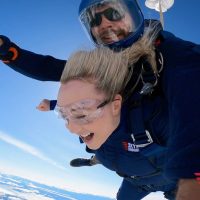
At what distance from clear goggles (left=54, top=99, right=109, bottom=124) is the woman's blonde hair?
0.08 metres

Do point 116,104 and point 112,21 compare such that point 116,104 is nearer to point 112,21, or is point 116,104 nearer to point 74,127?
point 74,127

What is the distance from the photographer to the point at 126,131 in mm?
1936

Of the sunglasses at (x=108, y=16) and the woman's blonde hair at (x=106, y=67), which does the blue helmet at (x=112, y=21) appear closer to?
the sunglasses at (x=108, y=16)

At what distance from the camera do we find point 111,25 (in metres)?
2.08

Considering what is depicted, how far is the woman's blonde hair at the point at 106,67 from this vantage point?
1631 millimetres

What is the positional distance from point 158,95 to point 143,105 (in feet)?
0.34

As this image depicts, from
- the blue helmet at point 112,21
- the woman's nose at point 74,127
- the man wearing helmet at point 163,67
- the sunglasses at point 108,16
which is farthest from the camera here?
the sunglasses at point 108,16

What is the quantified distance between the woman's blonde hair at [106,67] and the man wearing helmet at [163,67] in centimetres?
5

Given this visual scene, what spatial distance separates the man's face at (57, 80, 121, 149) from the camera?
1.62 m

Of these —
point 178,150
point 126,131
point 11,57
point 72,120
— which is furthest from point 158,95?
point 11,57

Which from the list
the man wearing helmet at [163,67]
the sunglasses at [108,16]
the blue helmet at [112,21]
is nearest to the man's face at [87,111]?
the man wearing helmet at [163,67]

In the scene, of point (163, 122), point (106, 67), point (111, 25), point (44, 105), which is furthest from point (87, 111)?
point (44, 105)

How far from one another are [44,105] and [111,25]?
962 mm

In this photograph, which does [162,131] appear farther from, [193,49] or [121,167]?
[121,167]
